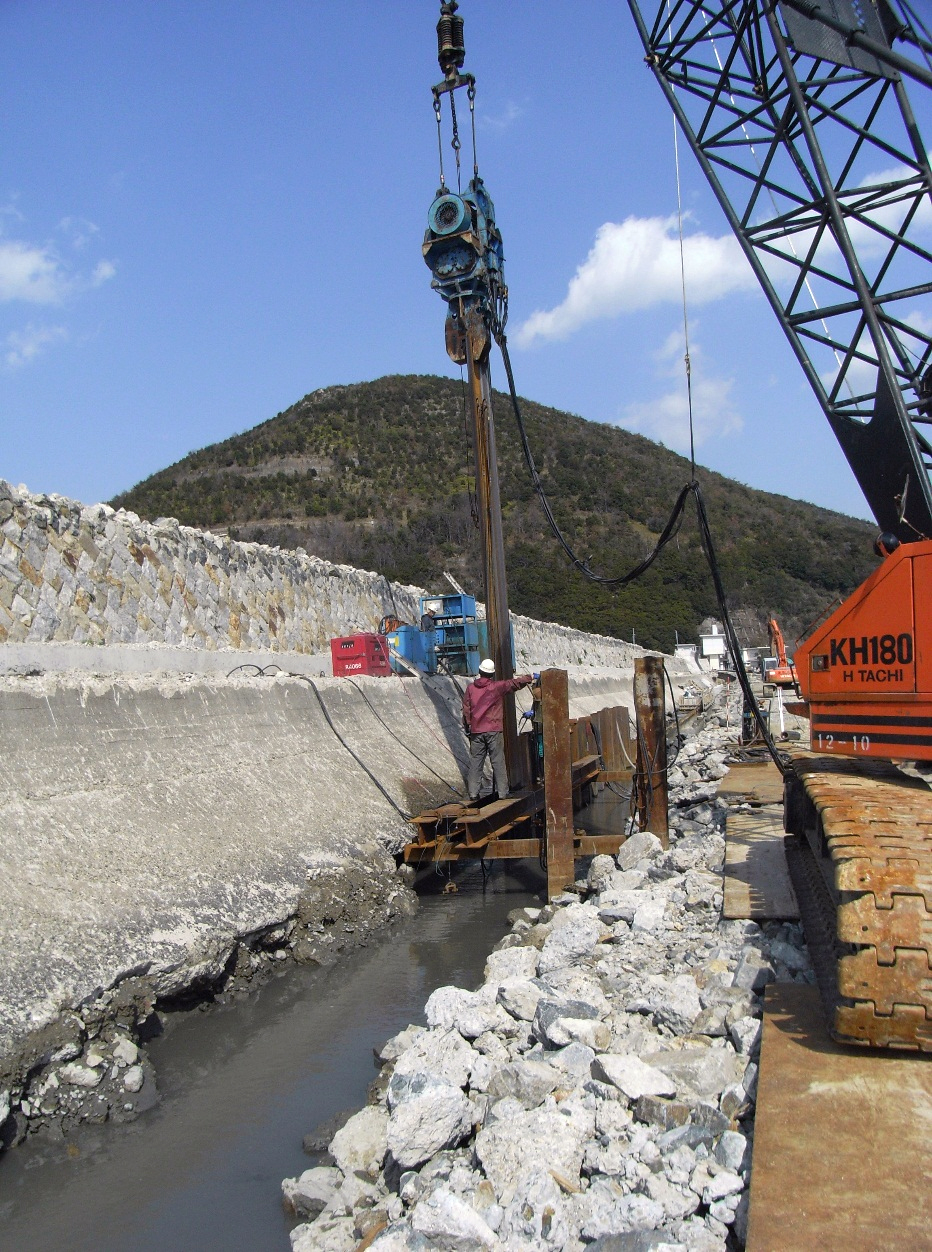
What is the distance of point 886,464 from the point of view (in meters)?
9.62

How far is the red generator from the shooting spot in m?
14.7

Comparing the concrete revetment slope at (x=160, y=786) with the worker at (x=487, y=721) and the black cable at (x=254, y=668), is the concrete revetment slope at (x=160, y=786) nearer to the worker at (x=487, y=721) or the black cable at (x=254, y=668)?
the black cable at (x=254, y=668)

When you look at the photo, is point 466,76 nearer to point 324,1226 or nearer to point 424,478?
point 324,1226

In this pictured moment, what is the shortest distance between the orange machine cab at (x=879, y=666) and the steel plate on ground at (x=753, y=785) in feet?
13.8

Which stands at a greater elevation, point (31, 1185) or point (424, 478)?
point (424, 478)

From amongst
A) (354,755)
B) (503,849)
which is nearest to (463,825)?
(503,849)

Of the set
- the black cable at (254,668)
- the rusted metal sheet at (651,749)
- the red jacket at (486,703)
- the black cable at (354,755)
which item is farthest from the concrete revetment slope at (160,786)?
the rusted metal sheet at (651,749)

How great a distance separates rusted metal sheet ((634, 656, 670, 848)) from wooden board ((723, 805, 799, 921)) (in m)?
0.71

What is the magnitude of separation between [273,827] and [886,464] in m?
6.84

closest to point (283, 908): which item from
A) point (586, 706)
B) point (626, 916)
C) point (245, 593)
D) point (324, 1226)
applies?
point (626, 916)

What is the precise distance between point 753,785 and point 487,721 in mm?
3136

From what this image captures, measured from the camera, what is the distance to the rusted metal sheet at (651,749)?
9500 mm

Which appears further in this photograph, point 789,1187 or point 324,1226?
point 324,1226

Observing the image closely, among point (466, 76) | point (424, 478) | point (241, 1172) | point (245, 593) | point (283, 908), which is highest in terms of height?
point (424, 478)
